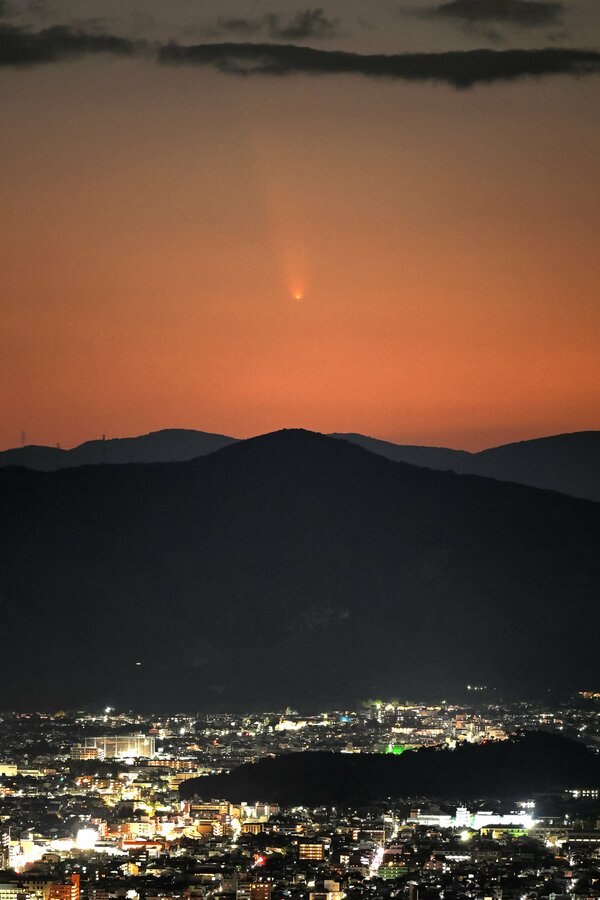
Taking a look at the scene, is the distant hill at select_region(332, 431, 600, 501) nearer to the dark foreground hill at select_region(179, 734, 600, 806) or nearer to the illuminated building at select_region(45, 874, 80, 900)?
the dark foreground hill at select_region(179, 734, 600, 806)

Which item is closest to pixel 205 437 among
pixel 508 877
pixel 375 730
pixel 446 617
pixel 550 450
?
pixel 550 450

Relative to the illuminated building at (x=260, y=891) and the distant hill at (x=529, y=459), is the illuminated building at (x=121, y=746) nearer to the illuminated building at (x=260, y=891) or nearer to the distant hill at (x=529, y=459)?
the illuminated building at (x=260, y=891)

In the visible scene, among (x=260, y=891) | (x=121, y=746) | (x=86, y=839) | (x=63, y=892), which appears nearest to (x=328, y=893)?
(x=260, y=891)

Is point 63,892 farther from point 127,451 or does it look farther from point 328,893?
point 127,451

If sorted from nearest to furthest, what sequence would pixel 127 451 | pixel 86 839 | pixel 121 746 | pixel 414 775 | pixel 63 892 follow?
pixel 63 892 < pixel 86 839 < pixel 414 775 < pixel 121 746 < pixel 127 451

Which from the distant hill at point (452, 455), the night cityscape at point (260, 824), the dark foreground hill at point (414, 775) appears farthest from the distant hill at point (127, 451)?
the dark foreground hill at point (414, 775)

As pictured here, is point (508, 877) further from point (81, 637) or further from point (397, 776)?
point (81, 637)

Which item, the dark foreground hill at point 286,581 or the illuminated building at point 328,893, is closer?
the illuminated building at point 328,893
